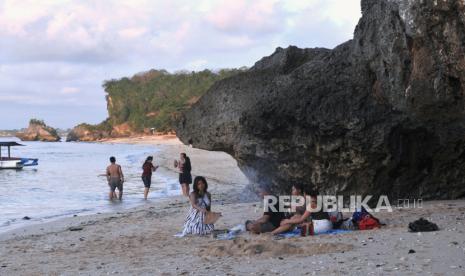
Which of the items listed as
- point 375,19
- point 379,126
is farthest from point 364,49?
point 379,126

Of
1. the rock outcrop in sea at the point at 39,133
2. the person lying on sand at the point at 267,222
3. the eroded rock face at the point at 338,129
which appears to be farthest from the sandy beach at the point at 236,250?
the rock outcrop in sea at the point at 39,133

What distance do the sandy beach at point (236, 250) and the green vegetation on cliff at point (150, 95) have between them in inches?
4403

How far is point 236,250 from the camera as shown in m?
7.51

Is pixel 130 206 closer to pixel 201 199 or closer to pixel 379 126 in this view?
pixel 201 199

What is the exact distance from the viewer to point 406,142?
11484 millimetres

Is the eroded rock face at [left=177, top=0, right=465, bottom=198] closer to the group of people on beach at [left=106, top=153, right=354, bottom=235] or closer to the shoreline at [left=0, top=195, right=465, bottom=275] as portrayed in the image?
the shoreline at [left=0, top=195, right=465, bottom=275]

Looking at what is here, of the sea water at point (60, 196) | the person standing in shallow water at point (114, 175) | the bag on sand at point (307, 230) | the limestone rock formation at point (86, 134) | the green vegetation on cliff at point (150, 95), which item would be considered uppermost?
the green vegetation on cliff at point (150, 95)

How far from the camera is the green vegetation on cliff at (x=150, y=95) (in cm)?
13138

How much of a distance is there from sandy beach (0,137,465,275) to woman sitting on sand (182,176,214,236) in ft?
0.97

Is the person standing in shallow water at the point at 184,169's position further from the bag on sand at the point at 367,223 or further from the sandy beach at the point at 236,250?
the bag on sand at the point at 367,223

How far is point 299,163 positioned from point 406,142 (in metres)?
2.20

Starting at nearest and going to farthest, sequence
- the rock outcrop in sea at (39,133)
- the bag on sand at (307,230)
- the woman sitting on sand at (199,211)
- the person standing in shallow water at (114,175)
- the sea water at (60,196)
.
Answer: the bag on sand at (307,230) < the woman sitting on sand at (199,211) < the sea water at (60,196) < the person standing in shallow water at (114,175) < the rock outcrop in sea at (39,133)

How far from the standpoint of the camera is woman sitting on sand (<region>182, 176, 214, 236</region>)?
10023 millimetres

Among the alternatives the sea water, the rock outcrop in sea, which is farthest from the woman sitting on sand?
the rock outcrop in sea
